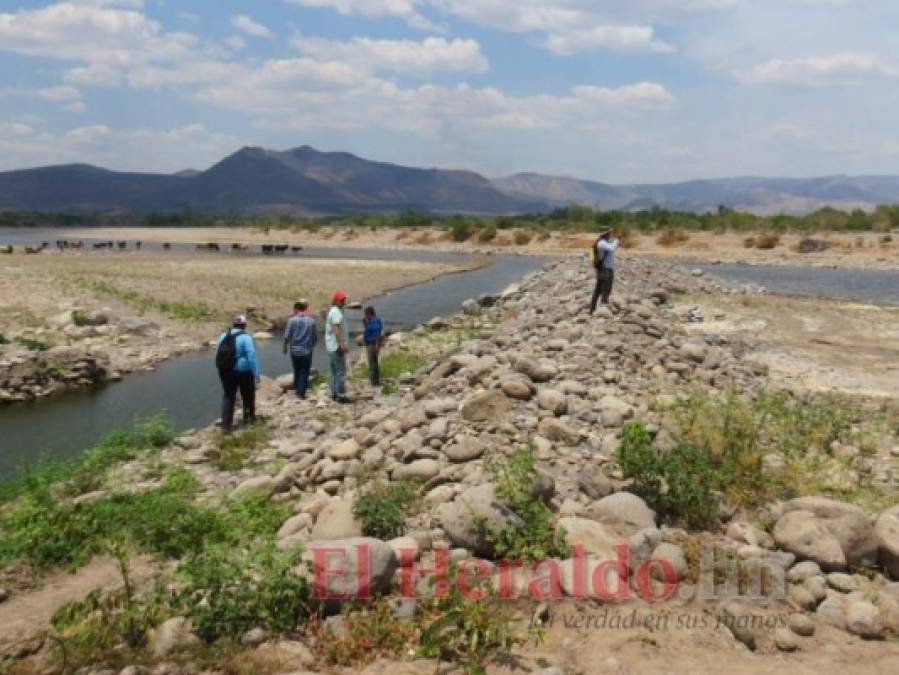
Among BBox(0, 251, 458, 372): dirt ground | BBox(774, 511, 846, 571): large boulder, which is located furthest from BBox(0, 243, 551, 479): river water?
BBox(774, 511, 846, 571): large boulder

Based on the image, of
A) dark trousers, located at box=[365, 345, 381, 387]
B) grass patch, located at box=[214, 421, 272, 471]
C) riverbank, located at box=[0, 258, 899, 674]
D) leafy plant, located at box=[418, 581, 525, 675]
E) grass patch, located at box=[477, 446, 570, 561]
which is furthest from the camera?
dark trousers, located at box=[365, 345, 381, 387]

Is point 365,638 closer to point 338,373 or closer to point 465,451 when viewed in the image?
point 465,451

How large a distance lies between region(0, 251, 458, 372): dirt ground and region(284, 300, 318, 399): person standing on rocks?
7.61m

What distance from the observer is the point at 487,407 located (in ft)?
31.7

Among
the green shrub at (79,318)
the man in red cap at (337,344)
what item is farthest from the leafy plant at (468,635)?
the green shrub at (79,318)

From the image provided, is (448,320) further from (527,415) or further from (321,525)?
(321,525)

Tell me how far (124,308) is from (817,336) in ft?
77.9

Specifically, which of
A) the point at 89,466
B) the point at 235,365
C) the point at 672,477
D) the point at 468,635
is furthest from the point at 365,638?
the point at 235,365

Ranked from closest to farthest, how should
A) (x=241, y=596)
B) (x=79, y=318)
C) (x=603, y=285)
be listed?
(x=241, y=596) → (x=603, y=285) → (x=79, y=318)

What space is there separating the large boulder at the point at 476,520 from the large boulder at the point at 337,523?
0.92m

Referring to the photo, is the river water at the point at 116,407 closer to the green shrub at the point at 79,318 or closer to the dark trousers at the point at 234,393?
the dark trousers at the point at 234,393

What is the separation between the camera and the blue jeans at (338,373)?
13.3m

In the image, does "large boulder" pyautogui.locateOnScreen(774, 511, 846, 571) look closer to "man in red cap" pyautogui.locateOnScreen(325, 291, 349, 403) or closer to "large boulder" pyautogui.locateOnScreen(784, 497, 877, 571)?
"large boulder" pyautogui.locateOnScreen(784, 497, 877, 571)

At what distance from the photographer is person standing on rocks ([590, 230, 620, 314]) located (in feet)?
53.4
